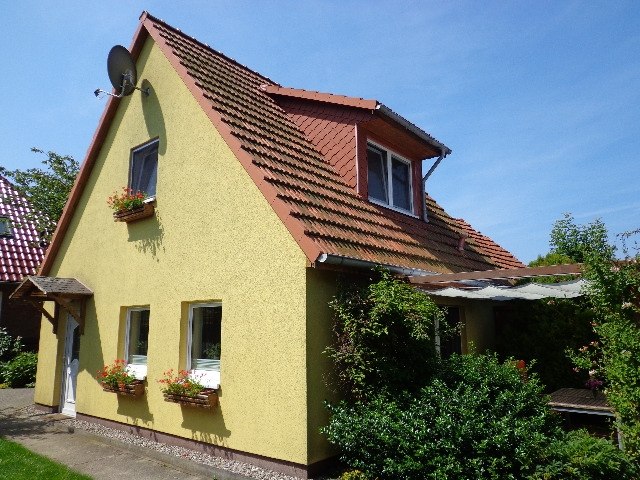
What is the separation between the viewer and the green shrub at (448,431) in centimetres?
538

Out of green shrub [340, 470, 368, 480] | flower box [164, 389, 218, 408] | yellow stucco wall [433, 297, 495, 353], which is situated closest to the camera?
green shrub [340, 470, 368, 480]

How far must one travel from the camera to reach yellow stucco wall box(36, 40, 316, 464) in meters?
6.57

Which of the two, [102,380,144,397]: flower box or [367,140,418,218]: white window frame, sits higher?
[367,140,418,218]: white window frame

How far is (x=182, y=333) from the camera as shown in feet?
26.6

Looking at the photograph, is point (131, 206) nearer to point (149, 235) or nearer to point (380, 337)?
point (149, 235)

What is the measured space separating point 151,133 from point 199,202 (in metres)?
2.59

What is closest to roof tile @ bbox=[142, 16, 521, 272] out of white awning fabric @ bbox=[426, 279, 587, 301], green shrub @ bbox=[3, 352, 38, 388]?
white awning fabric @ bbox=[426, 279, 587, 301]

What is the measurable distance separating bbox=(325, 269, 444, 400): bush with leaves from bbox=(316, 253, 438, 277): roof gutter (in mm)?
301

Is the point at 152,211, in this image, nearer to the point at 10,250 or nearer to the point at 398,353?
the point at 398,353

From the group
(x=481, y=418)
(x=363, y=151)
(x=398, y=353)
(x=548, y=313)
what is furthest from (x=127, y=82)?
(x=548, y=313)

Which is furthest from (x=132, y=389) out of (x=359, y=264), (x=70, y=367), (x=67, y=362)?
(x=359, y=264)

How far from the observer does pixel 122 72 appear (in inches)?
399

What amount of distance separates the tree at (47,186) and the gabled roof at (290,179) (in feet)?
24.3

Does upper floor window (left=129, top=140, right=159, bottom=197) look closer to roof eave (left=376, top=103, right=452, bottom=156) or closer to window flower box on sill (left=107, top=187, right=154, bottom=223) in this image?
window flower box on sill (left=107, top=187, right=154, bottom=223)
